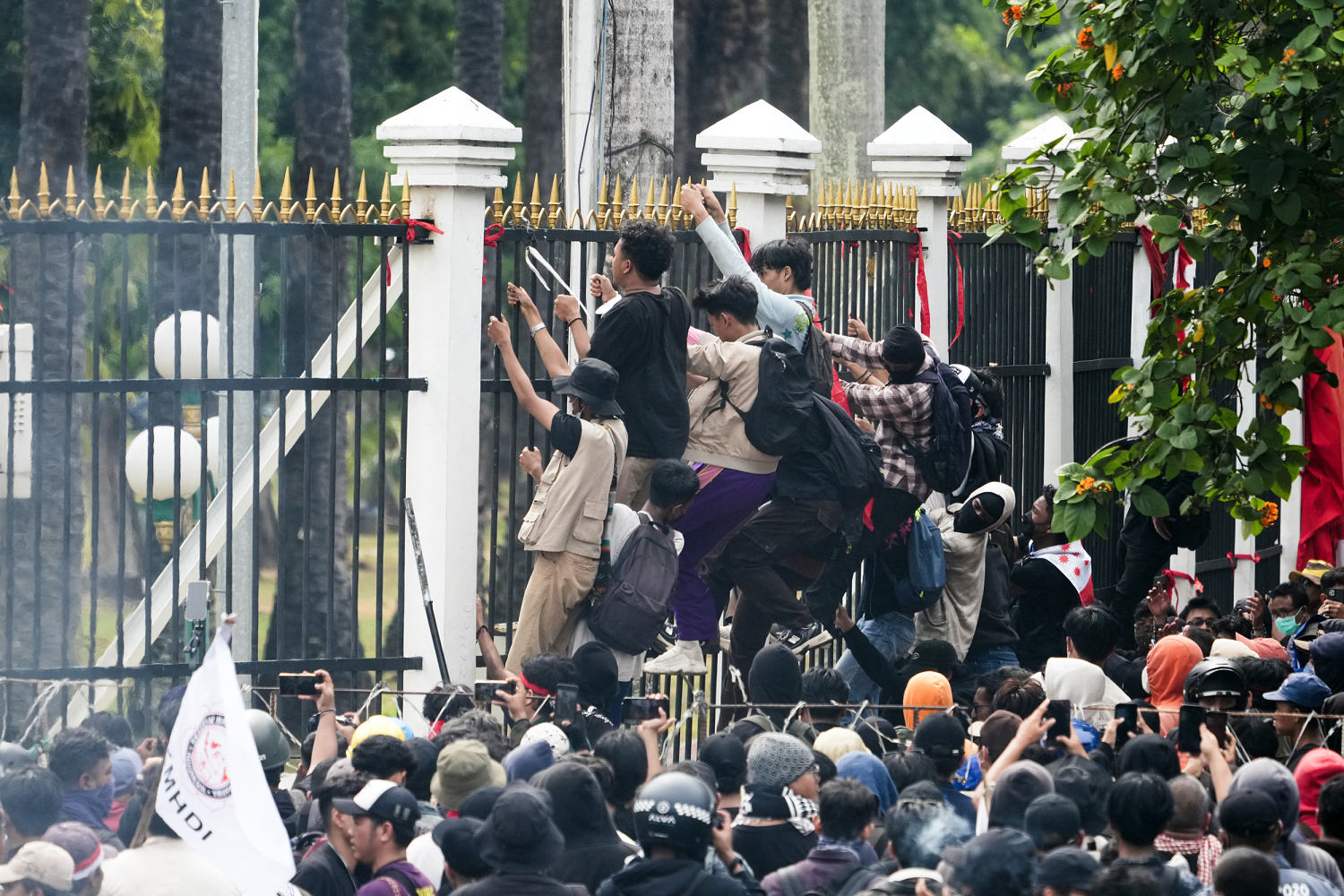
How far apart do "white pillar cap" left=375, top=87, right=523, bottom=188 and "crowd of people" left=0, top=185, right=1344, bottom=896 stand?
678 millimetres

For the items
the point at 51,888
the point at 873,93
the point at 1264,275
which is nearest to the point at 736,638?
the point at 1264,275

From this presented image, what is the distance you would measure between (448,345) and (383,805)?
11.7ft

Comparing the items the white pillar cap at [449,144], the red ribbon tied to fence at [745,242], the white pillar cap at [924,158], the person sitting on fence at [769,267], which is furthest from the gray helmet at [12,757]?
the white pillar cap at [924,158]

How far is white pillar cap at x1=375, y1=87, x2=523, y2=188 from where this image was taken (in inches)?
357

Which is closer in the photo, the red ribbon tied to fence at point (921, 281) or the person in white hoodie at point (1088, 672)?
the person in white hoodie at point (1088, 672)

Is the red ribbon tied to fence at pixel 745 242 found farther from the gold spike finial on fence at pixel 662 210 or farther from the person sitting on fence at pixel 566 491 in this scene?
the person sitting on fence at pixel 566 491

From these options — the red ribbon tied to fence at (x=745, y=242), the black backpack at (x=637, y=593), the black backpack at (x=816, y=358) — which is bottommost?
the black backpack at (x=637, y=593)

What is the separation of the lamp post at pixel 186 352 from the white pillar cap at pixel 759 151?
2.53m

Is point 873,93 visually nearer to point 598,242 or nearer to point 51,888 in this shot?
point 598,242

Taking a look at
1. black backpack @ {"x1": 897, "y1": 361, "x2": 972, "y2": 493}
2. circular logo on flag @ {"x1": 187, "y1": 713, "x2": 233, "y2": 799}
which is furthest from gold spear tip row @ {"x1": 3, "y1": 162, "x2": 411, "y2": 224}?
circular logo on flag @ {"x1": 187, "y1": 713, "x2": 233, "y2": 799}

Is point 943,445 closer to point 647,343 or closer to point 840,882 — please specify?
point 647,343

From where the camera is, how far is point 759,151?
10195 mm

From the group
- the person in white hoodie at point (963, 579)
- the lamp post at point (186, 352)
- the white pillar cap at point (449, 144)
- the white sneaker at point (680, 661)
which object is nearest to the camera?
the lamp post at point (186, 352)

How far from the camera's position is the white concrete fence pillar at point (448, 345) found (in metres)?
9.09
